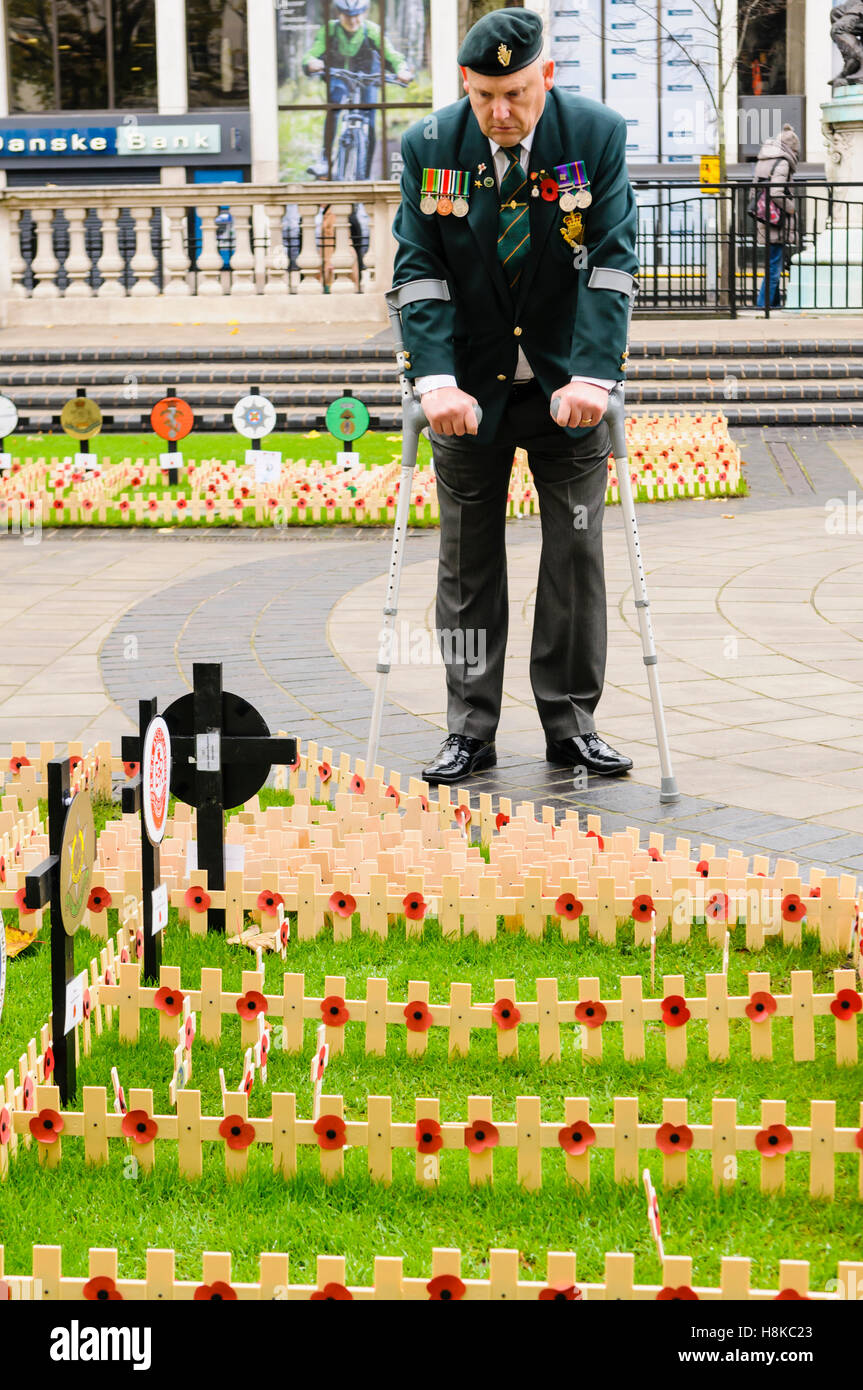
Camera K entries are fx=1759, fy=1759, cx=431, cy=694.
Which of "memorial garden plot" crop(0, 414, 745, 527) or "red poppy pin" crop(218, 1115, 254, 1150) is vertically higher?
"memorial garden plot" crop(0, 414, 745, 527)

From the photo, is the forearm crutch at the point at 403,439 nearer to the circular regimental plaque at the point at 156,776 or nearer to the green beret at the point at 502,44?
the green beret at the point at 502,44

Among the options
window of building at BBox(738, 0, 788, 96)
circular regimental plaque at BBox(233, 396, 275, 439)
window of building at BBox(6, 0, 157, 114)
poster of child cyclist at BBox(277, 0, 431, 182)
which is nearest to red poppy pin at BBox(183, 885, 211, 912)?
circular regimental plaque at BBox(233, 396, 275, 439)

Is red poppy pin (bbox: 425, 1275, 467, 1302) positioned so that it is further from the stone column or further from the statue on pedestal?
the stone column

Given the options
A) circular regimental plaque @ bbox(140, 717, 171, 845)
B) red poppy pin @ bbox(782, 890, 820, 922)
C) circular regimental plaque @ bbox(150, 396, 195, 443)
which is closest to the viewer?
circular regimental plaque @ bbox(140, 717, 171, 845)

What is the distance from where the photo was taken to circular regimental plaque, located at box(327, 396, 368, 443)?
12609 millimetres

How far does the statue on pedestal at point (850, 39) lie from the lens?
22766 millimetres

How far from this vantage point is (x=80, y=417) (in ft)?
42.1

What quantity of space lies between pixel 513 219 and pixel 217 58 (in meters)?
33.6

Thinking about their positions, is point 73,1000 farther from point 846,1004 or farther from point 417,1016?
point 846,1004

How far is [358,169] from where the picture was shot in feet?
120

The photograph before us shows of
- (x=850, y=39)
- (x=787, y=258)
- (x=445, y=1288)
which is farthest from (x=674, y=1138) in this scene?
(x=850, y=39)

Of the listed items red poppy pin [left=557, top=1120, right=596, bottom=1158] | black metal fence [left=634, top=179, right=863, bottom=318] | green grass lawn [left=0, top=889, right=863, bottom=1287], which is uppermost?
black metal fence [left=634, top=179, right=863, bottom=318]

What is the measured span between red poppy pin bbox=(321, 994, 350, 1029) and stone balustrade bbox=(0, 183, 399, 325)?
19.0 meters
